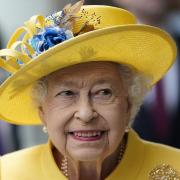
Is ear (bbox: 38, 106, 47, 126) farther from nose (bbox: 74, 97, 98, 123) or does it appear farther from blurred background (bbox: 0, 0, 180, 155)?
blurred background (bbox: 0, 0, 180, 155)

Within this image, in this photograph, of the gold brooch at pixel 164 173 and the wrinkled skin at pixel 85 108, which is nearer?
the wrinkled skin at pixel 85 108

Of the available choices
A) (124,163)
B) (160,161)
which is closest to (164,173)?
(160,161)

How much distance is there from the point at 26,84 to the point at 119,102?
1.34 feet

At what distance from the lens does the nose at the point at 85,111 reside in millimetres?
2006

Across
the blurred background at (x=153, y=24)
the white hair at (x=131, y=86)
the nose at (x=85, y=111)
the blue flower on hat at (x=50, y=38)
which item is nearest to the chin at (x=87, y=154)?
the nose at (x=85, y=111)

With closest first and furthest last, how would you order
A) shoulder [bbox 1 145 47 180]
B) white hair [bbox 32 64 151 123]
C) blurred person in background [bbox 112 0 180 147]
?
white hair [bbox 32 64 151 123] < shoulder [bbox 1 145 47 180] < blurred person in background [bbox 112 0 180 147]

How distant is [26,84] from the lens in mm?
2164

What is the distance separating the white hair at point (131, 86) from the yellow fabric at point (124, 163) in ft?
0.57

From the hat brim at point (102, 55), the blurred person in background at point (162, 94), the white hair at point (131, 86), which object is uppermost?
the hat brim at point (102, 55)

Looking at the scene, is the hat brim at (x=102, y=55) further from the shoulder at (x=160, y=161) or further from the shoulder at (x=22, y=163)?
the shoulder at (x=160, y=161)

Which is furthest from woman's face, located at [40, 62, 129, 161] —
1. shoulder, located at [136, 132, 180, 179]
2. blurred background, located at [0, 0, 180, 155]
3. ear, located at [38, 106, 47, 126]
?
blurred background, located at [0, 0, 180, 155]

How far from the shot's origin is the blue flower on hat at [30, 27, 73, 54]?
81.0 inches

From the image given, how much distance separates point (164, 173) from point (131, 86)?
16.7 inches

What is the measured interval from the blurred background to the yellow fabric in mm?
1059
